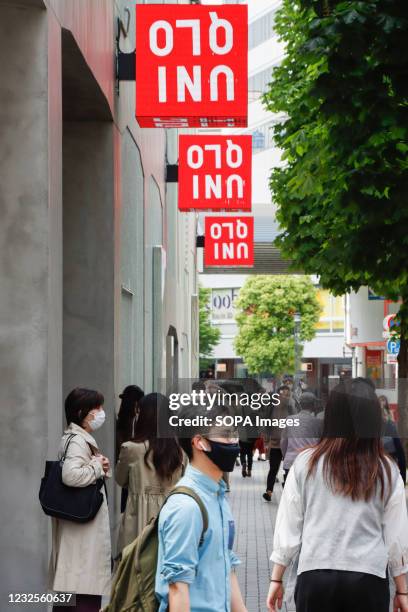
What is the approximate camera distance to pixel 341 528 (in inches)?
203

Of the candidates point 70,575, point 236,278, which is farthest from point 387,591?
point 236,278

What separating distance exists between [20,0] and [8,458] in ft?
10.0

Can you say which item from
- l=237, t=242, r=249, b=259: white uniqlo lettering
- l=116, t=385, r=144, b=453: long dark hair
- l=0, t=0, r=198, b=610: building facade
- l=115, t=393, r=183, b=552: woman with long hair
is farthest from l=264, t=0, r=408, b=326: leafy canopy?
l=237, t=242, r=249, b=259: white uniqlo lettering

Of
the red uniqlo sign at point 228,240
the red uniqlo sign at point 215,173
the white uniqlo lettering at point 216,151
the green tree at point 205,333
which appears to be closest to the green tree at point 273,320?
the green tree at point 205,333

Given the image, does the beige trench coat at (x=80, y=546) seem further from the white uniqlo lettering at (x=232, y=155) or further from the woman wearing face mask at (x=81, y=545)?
the white uniqlo lettering at (x=232, y=155)

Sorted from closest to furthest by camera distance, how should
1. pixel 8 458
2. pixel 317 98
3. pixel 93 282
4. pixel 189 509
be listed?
pixel 189 509
pixel 8 458
pixel 317 98
pixel 93 282

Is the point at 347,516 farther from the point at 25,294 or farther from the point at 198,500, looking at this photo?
the point at 25,294

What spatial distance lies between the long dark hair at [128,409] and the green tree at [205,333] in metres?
69.7

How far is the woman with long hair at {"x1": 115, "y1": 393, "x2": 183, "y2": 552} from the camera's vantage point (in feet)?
26.4

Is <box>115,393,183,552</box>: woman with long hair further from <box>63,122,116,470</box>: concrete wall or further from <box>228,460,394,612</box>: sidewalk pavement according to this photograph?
<box>63,122,116,470</box>: concrete wall

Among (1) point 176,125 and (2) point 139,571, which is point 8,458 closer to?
(2) point 139,571

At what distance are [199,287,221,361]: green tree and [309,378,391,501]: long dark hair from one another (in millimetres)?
76292

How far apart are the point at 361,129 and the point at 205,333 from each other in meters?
70.1

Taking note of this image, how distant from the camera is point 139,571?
439 centimetres
